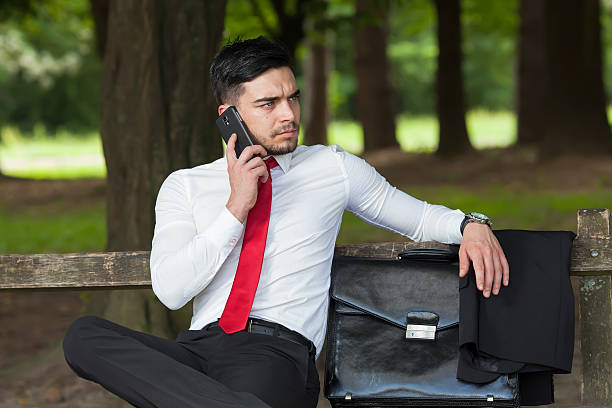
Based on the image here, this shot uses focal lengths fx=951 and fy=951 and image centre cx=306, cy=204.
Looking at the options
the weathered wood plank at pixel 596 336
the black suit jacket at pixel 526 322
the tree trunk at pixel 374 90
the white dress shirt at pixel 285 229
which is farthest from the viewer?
the tree trunk at pixel 374 90

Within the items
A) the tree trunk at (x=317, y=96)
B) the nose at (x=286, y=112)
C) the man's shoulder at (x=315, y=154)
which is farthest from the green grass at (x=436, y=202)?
the tree trunk at (x=317, y=96)

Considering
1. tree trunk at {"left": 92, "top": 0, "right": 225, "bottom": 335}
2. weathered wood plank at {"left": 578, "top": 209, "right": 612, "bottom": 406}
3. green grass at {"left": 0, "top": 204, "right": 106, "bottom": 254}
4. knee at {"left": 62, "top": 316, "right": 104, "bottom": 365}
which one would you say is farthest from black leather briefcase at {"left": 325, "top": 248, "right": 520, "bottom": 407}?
green grass at {"left": 0, "top": 204, "right": 106, "bottom": 254}

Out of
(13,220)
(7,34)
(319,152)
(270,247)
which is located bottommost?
A: (13,220)

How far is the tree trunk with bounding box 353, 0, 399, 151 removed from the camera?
78.0 ft

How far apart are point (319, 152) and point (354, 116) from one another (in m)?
52.3

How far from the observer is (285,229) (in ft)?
13.2

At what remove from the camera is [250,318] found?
12.9 feet

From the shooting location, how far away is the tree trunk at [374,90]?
78.0ft

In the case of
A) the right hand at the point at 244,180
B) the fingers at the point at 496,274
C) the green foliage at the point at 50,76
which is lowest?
the fingers at the point at 496,274

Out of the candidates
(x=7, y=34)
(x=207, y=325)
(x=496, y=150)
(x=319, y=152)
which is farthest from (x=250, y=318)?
(x=7, y=34)

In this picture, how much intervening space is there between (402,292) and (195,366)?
0.90 m

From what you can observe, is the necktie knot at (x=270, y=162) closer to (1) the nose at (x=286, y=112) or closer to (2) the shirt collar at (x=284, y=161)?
(2) the shirt collar at (x=284, y=161)

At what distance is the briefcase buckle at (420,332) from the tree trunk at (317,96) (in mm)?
20182

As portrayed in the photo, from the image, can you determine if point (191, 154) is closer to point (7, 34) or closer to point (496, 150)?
point (496, 150)
